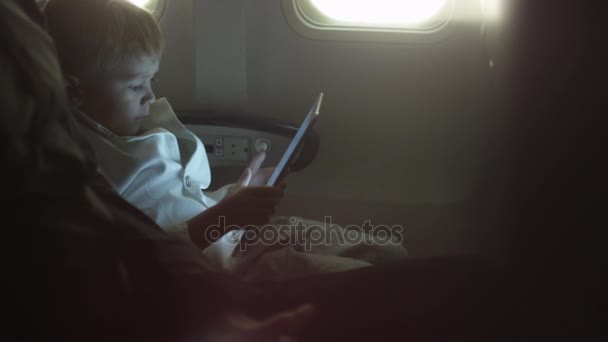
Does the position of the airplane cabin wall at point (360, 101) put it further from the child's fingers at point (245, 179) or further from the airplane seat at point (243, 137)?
the child's fingers at point (245, 179)

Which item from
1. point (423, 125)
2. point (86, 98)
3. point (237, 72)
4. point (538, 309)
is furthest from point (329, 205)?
point (538, 309)

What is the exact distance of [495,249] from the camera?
0.84 metres

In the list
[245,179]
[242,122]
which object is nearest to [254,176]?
[245,179]

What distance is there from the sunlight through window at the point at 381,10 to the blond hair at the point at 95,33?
22.9 inches

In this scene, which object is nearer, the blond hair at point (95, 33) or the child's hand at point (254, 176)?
the blond hair at point (95, 33)

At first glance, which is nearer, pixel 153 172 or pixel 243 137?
pixel 153 172

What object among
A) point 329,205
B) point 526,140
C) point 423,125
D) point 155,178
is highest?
point 526,140

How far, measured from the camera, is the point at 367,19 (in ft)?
4.56

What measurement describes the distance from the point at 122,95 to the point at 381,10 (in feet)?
2.46

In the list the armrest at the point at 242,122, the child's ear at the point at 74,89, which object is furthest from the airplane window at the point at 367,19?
the child's ear at the point at 74,89

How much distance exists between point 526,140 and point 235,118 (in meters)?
0.91

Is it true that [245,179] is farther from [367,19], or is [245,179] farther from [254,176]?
[367,19]

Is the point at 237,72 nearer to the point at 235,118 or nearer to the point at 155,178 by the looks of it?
the point at 235,118

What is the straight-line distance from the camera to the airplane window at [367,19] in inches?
53.6
